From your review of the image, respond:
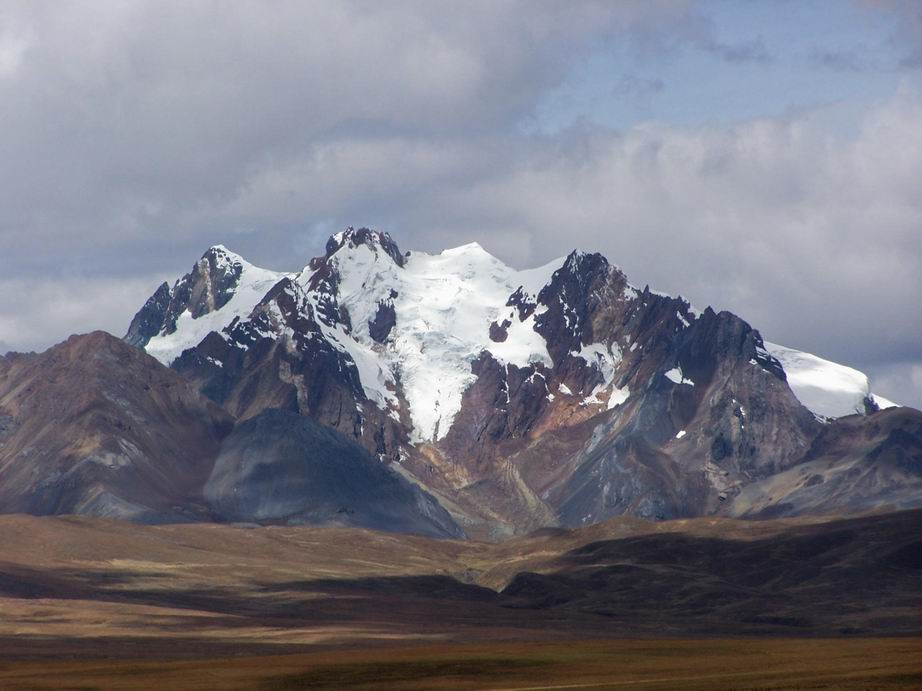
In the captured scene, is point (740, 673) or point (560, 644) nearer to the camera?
point (740, 673)

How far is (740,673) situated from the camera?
128250 mm

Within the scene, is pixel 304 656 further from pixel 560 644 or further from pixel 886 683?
pixel 886 683

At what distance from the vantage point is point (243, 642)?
186 metres

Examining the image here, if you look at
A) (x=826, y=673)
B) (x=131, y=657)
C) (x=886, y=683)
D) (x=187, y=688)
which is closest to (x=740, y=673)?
(x=826, y=673)

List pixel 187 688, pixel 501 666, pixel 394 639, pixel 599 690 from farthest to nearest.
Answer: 1. pixel 394 639
2. pixel 501 666
3. pixel 187 688
4. pixel 599 690

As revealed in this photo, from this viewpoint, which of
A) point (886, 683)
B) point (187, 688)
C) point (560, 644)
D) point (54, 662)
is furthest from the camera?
point (560, 644)

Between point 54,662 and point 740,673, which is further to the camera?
point 54,662

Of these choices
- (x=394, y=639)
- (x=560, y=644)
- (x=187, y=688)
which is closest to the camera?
(x=187, y=688)

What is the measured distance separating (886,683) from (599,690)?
19.2 meters

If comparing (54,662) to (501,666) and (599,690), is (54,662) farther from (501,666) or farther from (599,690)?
(599,690)

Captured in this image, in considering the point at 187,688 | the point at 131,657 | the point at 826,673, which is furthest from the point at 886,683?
the point at 131,657

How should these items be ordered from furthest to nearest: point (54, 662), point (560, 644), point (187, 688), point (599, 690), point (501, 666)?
point (560, 644) < point (54, 662) < point (501, 666) < point (187, 688) < point (599, 690)

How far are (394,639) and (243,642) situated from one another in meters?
17.6

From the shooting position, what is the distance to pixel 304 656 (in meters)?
160
